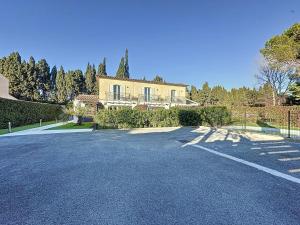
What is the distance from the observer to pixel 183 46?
2139cm

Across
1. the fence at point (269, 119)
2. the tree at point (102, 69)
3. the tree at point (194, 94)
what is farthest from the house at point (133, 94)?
the tree at point (194, 94)

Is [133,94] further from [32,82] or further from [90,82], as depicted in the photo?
[32,82]

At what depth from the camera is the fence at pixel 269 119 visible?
14.3m

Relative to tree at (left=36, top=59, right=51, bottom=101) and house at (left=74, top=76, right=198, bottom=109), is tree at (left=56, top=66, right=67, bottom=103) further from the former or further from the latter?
house at (left=74, top=76, right=198, bottom=109)

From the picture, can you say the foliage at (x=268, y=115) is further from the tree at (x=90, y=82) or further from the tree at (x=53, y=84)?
the tree at (x=53, y=84)

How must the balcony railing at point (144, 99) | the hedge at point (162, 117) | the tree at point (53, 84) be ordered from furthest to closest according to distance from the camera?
the tree at point (53, 84), the balcony railing at point (144, 99), the hedge at point (162, 117)

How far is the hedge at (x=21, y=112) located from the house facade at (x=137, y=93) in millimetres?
7177

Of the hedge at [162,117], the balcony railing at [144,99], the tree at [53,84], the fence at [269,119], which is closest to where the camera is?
the fence at [269,119]

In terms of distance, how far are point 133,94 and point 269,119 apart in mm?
18030

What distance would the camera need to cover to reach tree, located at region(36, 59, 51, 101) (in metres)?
44.1

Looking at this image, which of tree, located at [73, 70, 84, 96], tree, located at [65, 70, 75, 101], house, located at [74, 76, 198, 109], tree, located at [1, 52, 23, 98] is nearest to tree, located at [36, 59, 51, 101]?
tree, located at [65, 70, 75, 101]

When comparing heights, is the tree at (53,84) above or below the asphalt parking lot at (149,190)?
above

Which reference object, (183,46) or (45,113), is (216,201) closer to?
(183,46)

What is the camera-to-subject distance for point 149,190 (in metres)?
3.47
